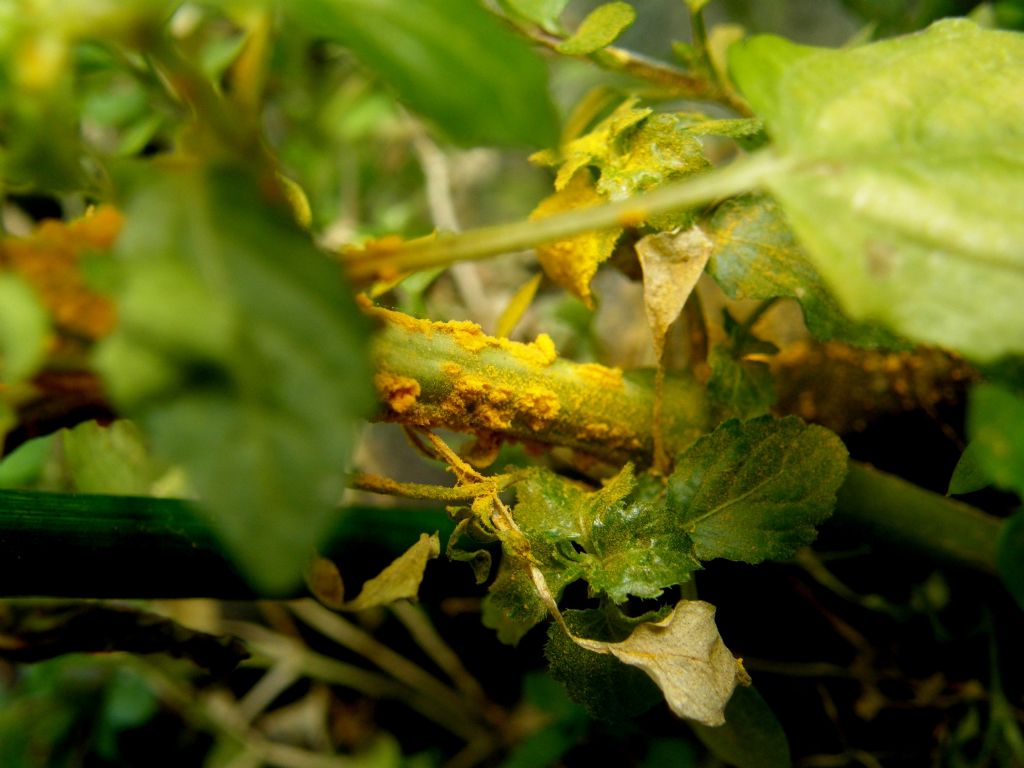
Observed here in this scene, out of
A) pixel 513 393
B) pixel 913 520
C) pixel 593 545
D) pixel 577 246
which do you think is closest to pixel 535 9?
pixel 577 246

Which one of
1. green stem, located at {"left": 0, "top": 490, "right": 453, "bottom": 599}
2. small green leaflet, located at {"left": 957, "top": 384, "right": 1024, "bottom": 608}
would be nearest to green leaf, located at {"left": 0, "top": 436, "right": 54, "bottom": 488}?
green stem, located at {"left": 0, "top": 490, "right": 453, "bottom": 599}

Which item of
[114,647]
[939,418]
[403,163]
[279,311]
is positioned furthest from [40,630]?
[403,163]

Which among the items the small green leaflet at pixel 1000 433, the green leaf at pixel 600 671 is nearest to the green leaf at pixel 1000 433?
the small green leaflet at pixel 1000 433

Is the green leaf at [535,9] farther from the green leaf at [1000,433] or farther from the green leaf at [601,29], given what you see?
the green leaf at [1000,433]

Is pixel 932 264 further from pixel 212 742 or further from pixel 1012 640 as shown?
pixel 212 742

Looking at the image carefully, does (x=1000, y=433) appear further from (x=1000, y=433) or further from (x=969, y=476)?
(x=969, y=476)

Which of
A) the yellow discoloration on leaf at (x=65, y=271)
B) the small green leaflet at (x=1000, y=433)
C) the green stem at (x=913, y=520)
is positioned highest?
the yellow discoloration on leaf at (x=65, y=271)

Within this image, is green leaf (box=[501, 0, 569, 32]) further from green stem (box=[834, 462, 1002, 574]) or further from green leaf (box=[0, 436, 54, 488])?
green leaf (box=[0, 436, 54, 488])
